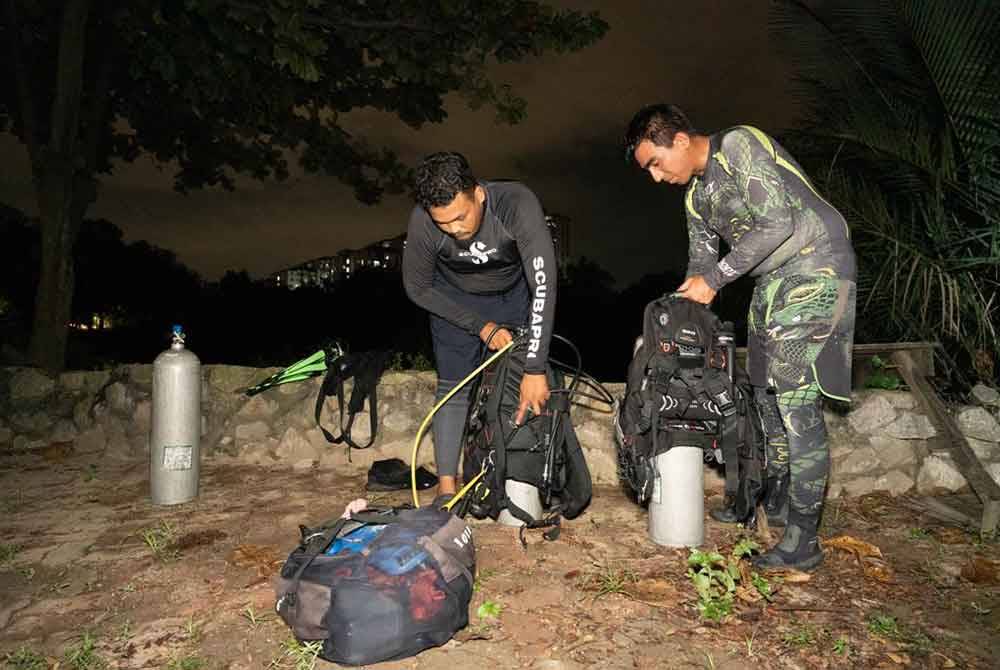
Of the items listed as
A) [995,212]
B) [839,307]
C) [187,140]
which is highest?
[187,140]

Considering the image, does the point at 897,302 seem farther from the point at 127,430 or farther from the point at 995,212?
the point at 127,430

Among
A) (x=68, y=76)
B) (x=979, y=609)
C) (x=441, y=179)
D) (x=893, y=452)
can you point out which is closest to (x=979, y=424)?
(x=893, y=452)

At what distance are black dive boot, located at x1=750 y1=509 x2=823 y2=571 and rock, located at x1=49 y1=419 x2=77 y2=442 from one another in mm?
6040

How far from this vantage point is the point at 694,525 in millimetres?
3295

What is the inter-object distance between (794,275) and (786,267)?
5 centimetres

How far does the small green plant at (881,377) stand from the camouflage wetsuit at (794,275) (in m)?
1.92

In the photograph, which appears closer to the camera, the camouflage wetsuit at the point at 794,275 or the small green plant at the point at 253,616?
the small green plant at the point at 253,616

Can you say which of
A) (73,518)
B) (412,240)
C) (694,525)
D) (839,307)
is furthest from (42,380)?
(839,307)

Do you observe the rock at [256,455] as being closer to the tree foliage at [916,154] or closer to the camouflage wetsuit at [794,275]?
the camouflage wetsuit at [794,275]

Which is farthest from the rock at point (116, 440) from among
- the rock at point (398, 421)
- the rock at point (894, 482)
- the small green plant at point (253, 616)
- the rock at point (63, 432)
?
the rock at point (894, 482)

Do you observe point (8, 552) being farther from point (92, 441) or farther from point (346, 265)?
point (346, 265)

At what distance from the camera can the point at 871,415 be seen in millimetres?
4289

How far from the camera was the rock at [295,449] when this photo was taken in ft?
17.4

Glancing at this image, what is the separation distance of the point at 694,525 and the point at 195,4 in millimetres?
5945
